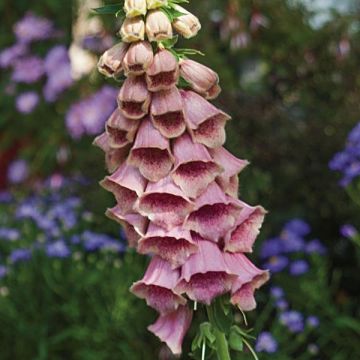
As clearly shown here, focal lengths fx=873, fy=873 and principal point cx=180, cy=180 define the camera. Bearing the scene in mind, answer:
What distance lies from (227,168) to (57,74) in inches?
133

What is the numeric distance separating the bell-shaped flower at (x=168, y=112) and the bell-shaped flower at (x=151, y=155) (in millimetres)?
15

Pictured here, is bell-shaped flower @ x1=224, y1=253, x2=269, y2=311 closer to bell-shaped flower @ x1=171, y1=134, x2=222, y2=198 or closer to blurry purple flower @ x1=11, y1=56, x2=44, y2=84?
bell-shaped flower @ x1=171, y1=134, x2=222, y2=198

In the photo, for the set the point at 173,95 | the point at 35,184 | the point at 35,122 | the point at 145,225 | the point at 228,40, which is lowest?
the point at 145,225

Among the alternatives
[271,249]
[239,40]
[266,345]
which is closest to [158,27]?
[266,345]

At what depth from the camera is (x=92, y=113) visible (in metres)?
4.41

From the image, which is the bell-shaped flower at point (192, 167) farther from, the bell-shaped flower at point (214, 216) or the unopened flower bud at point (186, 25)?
the unopened flower bud at point (186, 25)

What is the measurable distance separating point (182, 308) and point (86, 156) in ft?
9.64

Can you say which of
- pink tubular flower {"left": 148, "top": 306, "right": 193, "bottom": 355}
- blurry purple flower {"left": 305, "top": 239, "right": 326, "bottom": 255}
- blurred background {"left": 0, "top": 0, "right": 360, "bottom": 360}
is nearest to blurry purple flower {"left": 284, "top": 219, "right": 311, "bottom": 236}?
blurred background {"left": 0, "top": 0, "right": 360, "bottom": 360}

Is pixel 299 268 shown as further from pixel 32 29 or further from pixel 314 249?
pixel 32 29

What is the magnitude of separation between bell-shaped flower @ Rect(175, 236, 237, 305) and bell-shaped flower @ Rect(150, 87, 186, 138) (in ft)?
0.64

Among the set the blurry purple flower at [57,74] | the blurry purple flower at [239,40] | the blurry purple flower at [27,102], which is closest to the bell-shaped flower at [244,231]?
the blurry purple flower at [239,40]

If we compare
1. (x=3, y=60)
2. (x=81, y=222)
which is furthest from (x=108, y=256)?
(x=3, y=60)

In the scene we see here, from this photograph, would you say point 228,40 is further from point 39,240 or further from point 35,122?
point 39,240

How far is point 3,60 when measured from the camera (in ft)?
16.2
